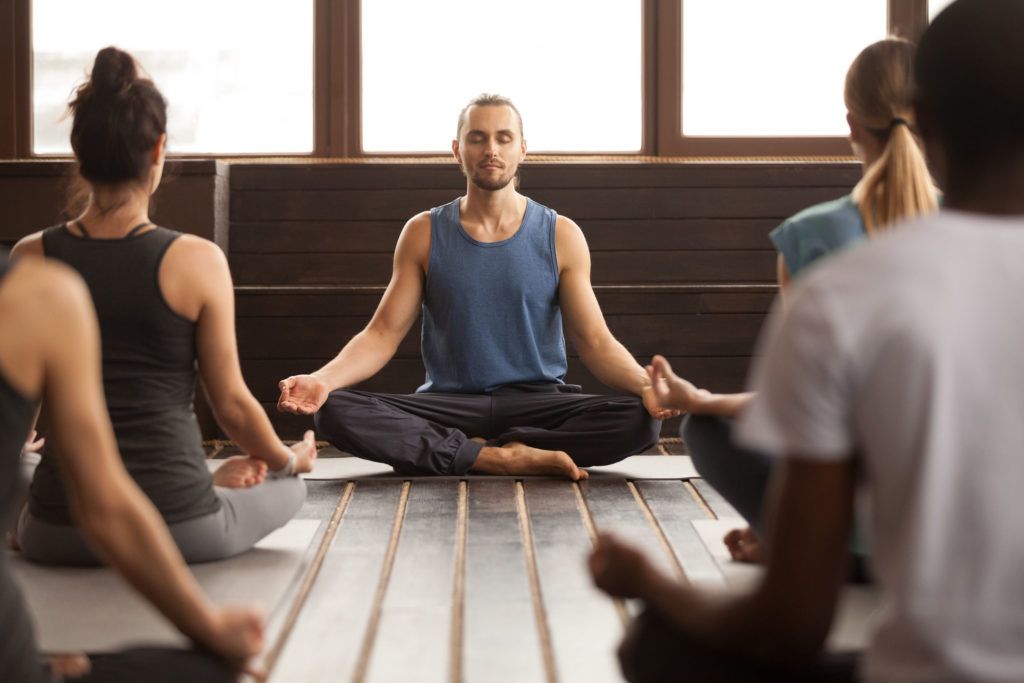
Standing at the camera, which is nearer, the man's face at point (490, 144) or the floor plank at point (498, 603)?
the floor plank at point (498, 603)

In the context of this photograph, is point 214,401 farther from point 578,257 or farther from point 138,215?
point 578,257

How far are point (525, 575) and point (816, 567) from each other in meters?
1.26

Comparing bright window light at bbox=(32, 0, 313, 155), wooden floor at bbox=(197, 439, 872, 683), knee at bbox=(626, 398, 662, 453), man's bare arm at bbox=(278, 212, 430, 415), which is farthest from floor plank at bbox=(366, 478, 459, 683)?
bright window light at bbox=(32, 0, 313, 155)

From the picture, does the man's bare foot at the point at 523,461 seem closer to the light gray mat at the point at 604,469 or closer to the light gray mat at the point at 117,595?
the light gray mat at the point at 604,469

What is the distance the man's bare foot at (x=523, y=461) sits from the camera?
3049mm

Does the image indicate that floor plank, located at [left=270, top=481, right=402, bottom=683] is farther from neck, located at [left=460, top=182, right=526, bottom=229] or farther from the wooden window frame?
the wooden window frame

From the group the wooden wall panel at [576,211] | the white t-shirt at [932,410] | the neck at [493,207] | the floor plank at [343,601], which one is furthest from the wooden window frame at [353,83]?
the white t-shirt at [932,410]

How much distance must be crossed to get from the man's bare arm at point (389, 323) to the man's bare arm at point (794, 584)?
7.15 ft

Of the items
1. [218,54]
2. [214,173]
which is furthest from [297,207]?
[218,54]

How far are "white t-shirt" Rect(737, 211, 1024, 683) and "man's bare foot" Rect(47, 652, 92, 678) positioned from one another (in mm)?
701

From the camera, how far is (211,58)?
15.8ft

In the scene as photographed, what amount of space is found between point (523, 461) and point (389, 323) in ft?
2.02

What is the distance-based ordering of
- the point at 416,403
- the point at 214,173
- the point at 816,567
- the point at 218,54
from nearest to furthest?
the point at 816,567, the point at 416,403, the point at 214,173, the point at 218,54

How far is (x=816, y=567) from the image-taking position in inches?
35.1
